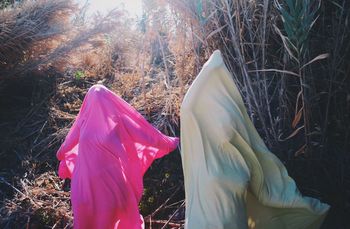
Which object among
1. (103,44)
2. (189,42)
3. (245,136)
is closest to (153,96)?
(189,42)

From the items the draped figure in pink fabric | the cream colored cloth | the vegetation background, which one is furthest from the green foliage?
the draped figure in pink fabric

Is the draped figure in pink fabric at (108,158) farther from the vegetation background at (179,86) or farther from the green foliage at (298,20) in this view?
the green foliage at (298,20)

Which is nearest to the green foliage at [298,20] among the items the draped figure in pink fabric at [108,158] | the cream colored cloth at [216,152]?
the cream colored cloth at [216,152]

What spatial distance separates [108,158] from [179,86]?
148cm

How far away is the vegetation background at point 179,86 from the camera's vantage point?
233 cm

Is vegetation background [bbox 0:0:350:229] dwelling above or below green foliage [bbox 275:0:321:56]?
below

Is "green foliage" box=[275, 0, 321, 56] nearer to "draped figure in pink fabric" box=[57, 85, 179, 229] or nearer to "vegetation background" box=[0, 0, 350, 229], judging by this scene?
"vegetation background" box=[0, 0, 350, 229]

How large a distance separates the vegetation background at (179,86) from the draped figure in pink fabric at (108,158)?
520 millimetres

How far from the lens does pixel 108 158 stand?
207cm

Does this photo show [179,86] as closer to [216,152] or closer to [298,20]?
[298,20]

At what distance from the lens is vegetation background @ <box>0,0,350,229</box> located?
233 cm

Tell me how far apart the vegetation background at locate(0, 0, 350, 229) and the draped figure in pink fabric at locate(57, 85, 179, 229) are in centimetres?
52

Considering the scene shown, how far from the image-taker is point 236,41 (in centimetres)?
239

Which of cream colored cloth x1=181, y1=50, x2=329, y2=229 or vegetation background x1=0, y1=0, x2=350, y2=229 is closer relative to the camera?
cream colored cloth x1=181, y1=50, x2=329, y2=229
